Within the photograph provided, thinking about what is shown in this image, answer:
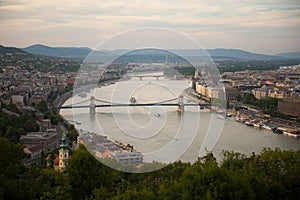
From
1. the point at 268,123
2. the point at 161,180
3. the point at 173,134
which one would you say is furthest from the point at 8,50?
the point at 161,180

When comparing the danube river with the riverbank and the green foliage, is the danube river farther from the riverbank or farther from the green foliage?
the green foliage

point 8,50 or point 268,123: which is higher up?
point 8,50

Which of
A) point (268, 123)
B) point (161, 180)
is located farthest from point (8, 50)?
point (161, 180)

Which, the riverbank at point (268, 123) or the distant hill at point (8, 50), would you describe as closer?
the riverbank at point (268, 123)

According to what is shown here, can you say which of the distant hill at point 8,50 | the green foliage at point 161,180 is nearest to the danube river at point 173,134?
the green foliage at point 161,180

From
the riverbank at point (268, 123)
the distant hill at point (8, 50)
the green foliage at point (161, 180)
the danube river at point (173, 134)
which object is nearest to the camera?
the green foliage at point (161, 180)

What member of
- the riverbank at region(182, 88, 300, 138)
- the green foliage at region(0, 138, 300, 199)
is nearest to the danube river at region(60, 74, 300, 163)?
the riverbank at region(182, 88, 300, 138)

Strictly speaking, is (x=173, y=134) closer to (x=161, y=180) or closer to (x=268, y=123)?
(x=161, y=180)

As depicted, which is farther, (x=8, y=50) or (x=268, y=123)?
(x=8, y=50)

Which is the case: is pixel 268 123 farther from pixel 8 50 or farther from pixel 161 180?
pixel 8 50

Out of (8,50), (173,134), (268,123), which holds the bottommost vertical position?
(268,123)

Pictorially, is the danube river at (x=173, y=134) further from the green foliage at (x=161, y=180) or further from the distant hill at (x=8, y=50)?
the distant hill at (x=8, y=50)

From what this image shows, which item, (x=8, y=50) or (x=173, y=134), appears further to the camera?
(x=8, y=50)
